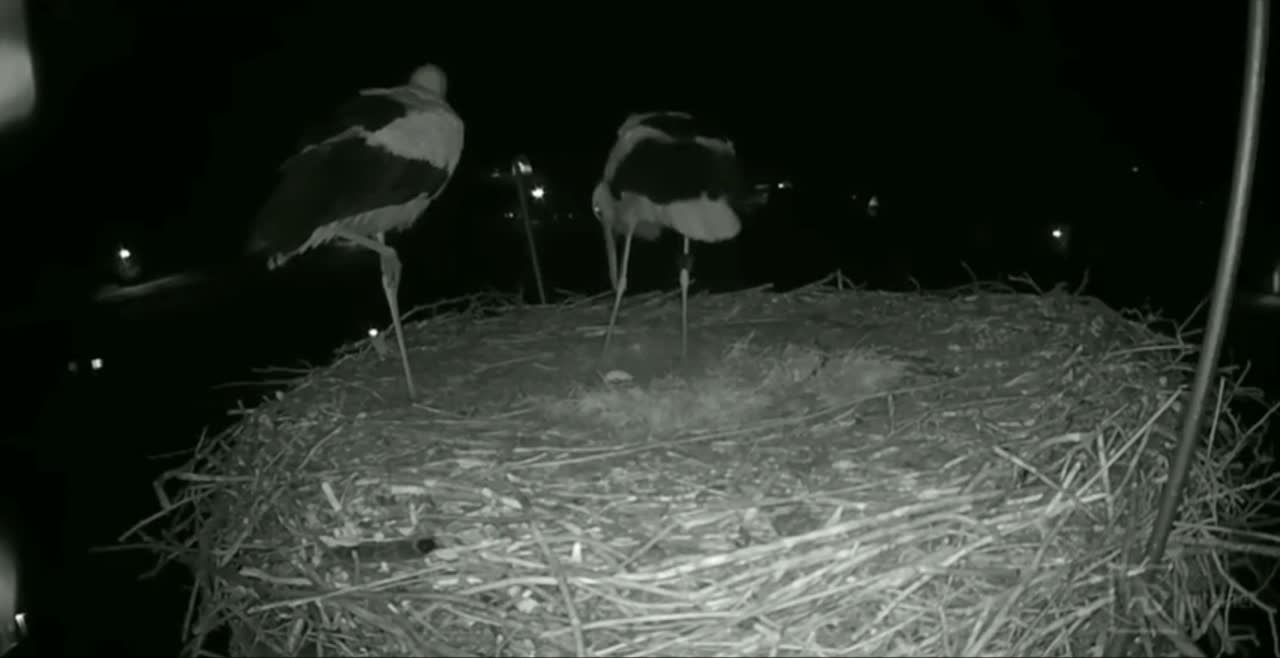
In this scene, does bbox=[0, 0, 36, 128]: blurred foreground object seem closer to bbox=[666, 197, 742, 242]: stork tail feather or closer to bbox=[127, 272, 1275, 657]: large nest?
bbox=[127, 272, 1275, 657]: large nest

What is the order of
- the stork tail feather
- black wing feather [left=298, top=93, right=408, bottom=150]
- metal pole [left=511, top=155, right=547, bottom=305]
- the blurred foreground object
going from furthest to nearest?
metal pole [left=511, top=155, right=547, bottom=305] → the stork tail feather → black wing feather [left=298, top=93, right=408, bottom=150] → the blurred foreground object

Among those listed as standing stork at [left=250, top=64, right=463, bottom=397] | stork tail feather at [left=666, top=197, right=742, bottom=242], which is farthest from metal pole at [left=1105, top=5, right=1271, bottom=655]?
standing stork at [left=250, top=64, right=463, bottom=397]

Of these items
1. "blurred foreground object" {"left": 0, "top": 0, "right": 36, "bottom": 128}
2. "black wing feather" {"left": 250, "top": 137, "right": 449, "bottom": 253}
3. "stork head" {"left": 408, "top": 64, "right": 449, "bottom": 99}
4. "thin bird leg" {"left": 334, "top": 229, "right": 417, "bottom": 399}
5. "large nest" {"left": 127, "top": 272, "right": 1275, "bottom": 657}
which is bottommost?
"large nest" {"left": 127, "top": 272, "right": 1275, "bottom": 657}

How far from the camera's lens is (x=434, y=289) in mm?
1686

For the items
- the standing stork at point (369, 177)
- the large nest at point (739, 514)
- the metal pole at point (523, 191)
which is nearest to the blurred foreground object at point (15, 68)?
the standing stork at point (369, 177)

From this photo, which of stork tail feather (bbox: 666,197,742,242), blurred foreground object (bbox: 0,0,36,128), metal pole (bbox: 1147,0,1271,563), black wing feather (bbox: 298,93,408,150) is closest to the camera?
metal pole (bbox: 1147,0,1271,563)

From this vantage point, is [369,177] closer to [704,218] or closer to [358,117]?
[358,117]

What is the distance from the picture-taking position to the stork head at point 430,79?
4.30 ft

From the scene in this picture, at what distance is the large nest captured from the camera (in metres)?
0.66

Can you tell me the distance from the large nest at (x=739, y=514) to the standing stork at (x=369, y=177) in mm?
194

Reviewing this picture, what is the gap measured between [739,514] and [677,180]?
2.04ft

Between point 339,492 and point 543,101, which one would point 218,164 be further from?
point 339,492

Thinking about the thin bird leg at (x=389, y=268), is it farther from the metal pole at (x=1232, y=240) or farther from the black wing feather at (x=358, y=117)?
the metal pole at (x=1232, y=240)

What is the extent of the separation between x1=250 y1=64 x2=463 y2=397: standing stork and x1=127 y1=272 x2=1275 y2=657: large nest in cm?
19
